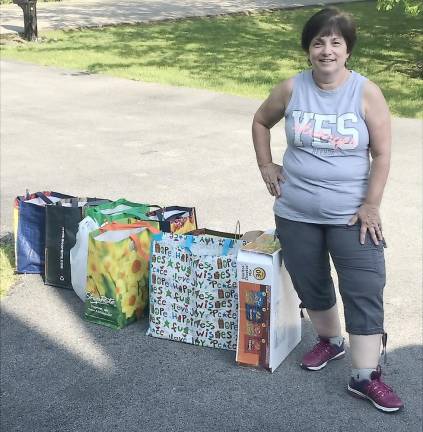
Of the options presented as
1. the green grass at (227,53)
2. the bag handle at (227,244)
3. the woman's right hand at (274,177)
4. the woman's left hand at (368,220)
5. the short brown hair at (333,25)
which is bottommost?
the green grass at (227,53)

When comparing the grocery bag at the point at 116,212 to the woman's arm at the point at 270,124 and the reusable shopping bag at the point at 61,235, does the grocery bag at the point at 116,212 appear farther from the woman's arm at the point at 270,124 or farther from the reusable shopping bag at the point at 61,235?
the woman's arm at the point at 270,124

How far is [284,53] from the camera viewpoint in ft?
52.7

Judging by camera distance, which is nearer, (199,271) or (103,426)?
(103,426)

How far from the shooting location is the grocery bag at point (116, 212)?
4484mm

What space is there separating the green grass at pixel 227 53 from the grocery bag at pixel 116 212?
632 centimetres

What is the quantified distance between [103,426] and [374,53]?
45.9 feet

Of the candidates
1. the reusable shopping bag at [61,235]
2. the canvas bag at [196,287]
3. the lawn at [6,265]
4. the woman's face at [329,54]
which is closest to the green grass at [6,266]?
the lawn at [6,265]

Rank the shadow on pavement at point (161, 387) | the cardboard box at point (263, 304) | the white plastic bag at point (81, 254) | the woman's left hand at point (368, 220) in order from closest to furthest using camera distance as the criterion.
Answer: the woman's left hand at point (368, 220) → the shadow on pavement at point (161, 387) → the cardboard box at point (263, 304) → the white plastic bag at point (81, 254)

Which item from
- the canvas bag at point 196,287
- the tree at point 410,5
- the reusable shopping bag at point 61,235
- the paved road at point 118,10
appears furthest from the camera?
the paved road at point 118,10

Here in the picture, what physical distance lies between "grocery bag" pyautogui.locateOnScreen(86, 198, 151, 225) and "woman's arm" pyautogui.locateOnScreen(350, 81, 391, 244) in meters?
1.64

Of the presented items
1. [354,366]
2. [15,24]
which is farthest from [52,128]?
[15,24]

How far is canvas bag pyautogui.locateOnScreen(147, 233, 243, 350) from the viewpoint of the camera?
3.95m

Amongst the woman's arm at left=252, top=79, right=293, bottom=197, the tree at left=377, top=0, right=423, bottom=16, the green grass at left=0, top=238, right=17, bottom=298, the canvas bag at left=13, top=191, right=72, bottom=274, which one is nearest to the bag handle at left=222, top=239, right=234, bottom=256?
the woman's arm at left=252, top=79, right=293, bottom=197

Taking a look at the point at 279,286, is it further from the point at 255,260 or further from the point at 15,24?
the point at 15,24
